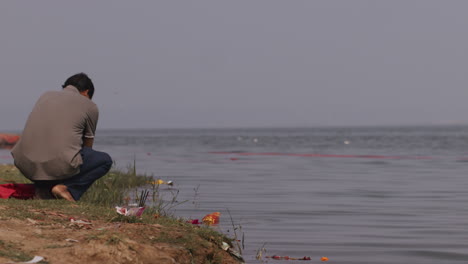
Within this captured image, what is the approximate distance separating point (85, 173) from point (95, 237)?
310 centimetres

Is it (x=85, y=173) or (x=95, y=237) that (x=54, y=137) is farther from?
(x=95, y=237)

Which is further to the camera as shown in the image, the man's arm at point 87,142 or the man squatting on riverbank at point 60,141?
the man's arm at point 87,142

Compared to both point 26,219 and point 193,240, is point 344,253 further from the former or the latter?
point 26,219

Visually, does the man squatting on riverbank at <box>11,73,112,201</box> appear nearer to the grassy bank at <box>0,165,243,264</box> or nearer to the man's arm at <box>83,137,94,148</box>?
the man's arm at <box>83,137,94,148</box>

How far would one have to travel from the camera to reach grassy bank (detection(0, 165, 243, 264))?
6.46 meters

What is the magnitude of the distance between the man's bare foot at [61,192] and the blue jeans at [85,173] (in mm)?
67

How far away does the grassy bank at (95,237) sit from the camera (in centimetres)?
646

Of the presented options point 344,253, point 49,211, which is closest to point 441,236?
point 344,253

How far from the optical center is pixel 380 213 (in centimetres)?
1324

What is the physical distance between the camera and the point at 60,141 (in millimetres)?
9281

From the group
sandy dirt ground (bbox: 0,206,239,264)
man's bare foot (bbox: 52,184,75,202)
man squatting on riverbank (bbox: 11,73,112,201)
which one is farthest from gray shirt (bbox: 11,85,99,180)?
sandy dirt ground (bbox: 0,206,239,264)

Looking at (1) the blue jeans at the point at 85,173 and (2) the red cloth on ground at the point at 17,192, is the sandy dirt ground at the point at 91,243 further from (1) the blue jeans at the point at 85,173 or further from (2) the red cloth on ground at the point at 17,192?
(2) the red cloth on ground at the point at 17,192

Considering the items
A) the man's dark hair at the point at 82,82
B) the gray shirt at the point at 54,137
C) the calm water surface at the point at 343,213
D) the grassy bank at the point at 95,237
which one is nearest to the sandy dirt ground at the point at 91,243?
the grassy bank at the point at 95,237

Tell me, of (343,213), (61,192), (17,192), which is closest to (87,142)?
(61,192)
